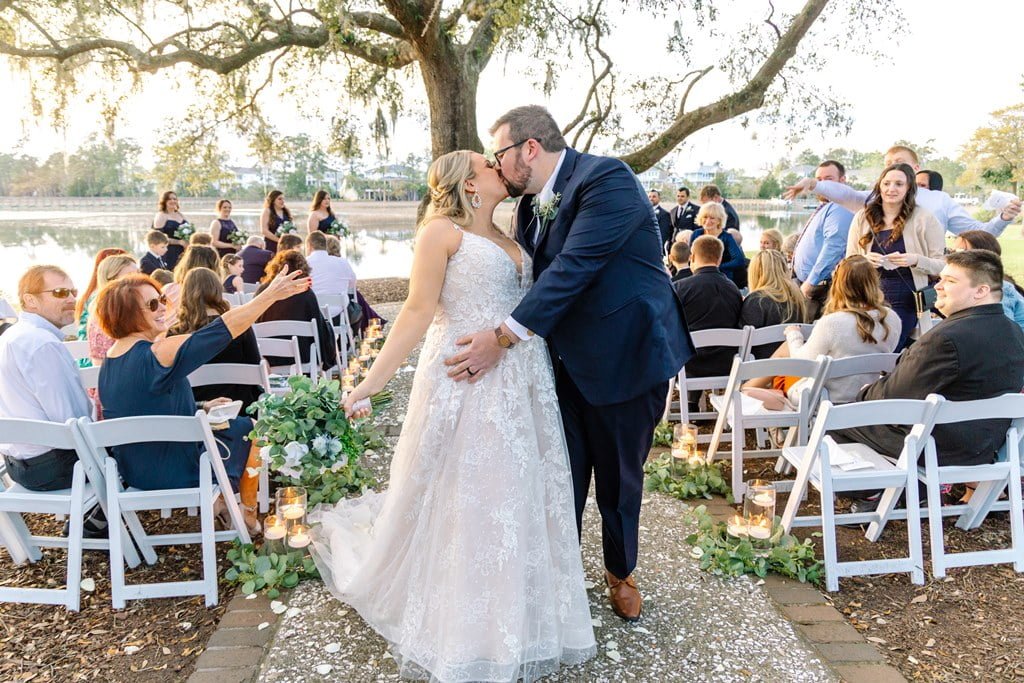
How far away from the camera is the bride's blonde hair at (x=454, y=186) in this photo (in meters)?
2.41

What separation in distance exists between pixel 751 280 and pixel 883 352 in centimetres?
138

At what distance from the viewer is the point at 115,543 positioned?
9.39ft

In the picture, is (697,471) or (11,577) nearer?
(11,577)

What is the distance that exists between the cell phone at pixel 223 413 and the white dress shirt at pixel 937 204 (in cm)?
417

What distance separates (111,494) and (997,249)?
4995mm

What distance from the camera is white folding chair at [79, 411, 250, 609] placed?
8.91 ft

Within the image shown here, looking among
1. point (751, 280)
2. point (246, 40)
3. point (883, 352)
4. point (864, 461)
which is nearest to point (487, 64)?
point (246, 40)

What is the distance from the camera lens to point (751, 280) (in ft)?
17.1

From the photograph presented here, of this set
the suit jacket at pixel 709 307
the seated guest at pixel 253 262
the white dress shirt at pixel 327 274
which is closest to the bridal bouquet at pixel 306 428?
the suit jacket at pixel 709 307

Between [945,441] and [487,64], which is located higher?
[487,64]

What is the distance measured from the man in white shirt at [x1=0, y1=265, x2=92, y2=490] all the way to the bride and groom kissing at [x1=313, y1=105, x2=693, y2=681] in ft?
5.04

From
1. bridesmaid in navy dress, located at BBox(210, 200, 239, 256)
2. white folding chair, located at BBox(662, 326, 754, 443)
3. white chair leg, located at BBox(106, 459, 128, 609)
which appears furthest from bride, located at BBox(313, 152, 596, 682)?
bridesmaid in navy dress, located at BBox(210, 200, 239, 256)

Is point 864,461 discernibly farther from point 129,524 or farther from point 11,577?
point 11,577

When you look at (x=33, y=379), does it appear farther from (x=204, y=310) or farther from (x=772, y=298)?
(x=772, y=298)
